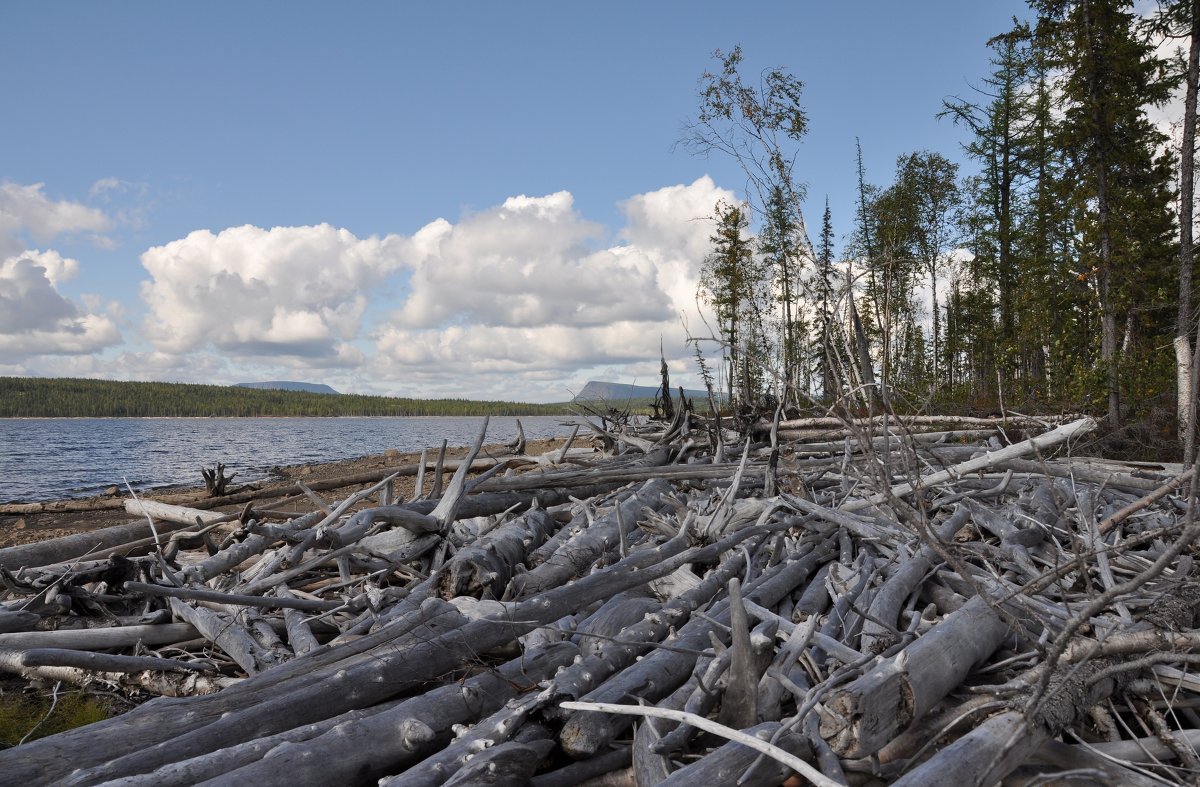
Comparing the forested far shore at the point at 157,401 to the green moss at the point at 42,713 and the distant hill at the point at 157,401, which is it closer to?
the distant hill at the point at 157,401

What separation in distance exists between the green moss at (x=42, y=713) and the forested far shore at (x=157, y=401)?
128875 millimetres

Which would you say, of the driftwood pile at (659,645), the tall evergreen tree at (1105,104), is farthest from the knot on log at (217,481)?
the tall evergreen tree at (1105,104)

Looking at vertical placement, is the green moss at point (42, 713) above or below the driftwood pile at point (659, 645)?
below

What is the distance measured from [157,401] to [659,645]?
16639 cm

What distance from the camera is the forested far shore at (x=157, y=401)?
453 feet

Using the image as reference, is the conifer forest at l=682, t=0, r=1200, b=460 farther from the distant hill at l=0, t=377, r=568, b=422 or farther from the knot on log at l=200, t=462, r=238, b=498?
the distant hill at l=0, t=377, r=568, b=422

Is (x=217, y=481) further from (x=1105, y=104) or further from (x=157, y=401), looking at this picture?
(x=157, y=401)

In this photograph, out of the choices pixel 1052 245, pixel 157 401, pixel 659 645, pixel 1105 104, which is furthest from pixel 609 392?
pixel 157 401

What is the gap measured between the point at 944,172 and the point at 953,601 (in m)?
32.5

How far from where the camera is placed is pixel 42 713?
3785mm

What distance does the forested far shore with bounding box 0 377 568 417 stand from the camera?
138m

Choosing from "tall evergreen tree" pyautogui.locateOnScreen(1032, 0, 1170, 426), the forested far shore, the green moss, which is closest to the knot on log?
the green moss

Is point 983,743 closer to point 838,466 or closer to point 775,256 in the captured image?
point 838,466

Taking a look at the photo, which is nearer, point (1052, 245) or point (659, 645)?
point (659, 645)
